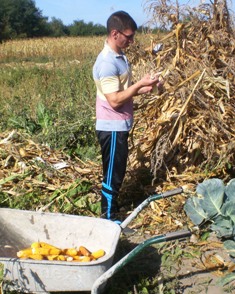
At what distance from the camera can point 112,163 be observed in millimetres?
4262

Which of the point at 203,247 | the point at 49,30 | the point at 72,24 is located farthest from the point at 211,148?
the point at 72,24

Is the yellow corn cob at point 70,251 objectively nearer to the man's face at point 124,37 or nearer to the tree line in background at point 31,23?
the man's face at point 124,37

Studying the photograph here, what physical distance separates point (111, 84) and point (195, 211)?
1.21 metres

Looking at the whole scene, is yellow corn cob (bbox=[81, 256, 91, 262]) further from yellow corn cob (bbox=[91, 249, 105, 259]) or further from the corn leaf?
the corn leaf

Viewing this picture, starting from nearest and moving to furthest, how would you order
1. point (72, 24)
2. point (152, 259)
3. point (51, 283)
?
point (51, 283) → point (152, 259) → point (72, 24)

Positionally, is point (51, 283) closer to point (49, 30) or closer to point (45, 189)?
point (45, 189)

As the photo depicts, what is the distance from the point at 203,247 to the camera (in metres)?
4.16

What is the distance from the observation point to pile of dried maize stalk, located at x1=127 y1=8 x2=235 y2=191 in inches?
188

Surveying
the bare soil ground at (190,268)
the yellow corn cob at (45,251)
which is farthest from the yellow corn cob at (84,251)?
the bare soil ground at (190,268)

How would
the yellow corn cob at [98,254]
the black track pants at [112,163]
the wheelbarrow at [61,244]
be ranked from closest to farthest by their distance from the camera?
the wheelbarrow at [61,244] < the yellow corn cob at [98,254] < the black track pants at [112,163]

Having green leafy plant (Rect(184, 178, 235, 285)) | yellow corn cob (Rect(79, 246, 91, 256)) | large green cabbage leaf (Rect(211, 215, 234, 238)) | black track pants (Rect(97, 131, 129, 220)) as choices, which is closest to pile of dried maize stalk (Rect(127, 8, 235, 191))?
black track pants (Rect(97, 131, 129, 220))

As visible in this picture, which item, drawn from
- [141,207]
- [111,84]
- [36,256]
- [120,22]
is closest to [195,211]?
[141,207]

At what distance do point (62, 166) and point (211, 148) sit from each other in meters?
1.55

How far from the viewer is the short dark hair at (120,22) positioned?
3.95 m
